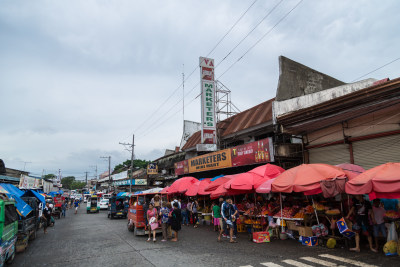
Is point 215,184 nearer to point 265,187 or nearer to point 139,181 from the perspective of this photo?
point 265,187

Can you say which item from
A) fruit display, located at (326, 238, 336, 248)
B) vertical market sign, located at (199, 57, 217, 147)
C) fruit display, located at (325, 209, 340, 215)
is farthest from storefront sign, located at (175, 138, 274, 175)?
fruit display, located at (326, 238, 336, 248)

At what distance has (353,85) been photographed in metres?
16.8

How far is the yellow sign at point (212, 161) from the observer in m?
18.6

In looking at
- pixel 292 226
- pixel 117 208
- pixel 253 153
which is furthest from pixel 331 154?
pixel 117 208

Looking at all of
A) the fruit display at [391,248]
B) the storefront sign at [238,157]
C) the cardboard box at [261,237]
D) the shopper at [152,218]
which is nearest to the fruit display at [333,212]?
the fruit display at [391,248]

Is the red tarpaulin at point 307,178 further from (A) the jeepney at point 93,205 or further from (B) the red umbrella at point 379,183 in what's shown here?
(A) the jeepney at point 93,205

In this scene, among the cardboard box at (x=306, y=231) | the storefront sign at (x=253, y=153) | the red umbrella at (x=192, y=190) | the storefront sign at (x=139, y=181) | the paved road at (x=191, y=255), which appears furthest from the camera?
the storefront sign at (x=139, y=181)

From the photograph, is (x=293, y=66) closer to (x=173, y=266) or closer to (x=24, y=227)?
(x=173, y=266)

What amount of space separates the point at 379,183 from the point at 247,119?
13267 millimetres

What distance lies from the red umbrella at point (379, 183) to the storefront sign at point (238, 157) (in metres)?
6.99

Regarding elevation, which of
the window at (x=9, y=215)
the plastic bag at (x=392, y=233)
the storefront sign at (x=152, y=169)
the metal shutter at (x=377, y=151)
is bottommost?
the plastic bag at (x=392, y=233)

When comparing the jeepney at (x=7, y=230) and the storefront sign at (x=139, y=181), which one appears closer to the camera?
the jeepney at (x=7, y=230)

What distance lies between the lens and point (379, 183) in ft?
23.3

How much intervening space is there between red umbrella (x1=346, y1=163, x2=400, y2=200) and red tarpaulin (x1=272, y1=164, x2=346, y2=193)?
915 millimetres
